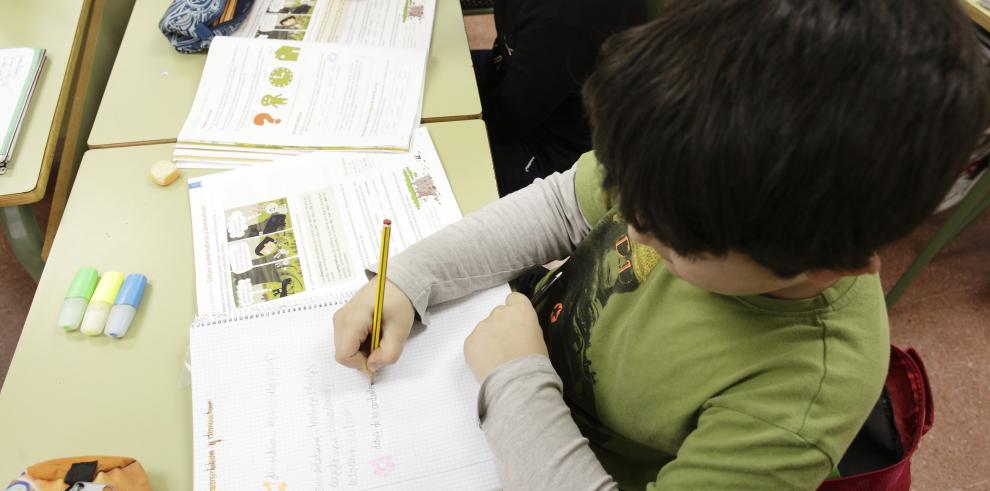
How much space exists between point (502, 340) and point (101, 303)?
1.47 feet

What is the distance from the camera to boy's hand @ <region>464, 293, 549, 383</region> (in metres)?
0.62

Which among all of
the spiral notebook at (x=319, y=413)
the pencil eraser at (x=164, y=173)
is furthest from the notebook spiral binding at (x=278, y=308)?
the pencil eraser at (x=164, y=173)

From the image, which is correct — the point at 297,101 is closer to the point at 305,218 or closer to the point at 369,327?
the point at 305,218

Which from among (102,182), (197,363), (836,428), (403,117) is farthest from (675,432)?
(102,182)

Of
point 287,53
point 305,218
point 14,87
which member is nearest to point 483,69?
point 287,53

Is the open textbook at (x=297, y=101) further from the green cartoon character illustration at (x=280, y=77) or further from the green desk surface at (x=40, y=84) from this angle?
the green desk surface at (x=40, y=84)

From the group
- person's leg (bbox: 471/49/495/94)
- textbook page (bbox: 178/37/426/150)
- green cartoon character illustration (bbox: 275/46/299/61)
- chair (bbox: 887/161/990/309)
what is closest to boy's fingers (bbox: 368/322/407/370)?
textbook page (bbox: 178/37/426/150)

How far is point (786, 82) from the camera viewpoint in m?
0.34

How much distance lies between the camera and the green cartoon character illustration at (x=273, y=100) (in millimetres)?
919

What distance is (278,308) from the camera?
2.24ft

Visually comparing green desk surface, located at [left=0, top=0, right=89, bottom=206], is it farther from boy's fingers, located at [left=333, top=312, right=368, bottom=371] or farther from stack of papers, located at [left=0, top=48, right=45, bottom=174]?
boy's fingers, located at [left=333, top=312, right=368, bottom=371]

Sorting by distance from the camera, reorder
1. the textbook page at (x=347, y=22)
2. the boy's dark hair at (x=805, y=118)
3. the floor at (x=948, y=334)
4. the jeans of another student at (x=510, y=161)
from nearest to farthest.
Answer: the boy's dark hair at (x=805, y=118) < the textbook page at (x=347, y=22) < the jeans of another student at (x=510, y=161) < the floor at (x=948, y=334)

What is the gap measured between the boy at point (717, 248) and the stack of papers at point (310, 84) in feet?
0.87

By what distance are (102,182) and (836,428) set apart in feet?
2.91
